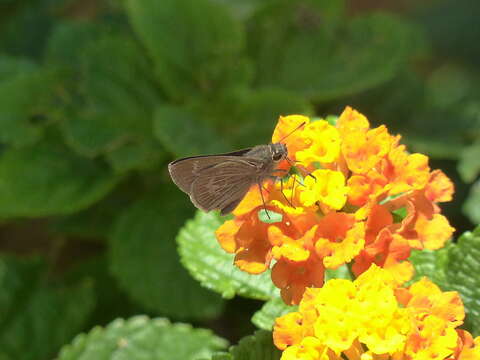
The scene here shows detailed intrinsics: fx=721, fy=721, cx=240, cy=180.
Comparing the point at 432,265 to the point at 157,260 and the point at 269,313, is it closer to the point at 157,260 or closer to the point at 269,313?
the point at 269,313

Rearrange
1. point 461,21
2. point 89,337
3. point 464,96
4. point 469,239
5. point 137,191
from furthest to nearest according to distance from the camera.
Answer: point 461,21 < point 464,96 < point 137,191 < point 89,337 < point 469,239

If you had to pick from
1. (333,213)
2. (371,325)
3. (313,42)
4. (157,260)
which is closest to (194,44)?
(313,42)

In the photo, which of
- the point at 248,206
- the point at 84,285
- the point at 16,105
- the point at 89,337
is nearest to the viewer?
the point at 248,206

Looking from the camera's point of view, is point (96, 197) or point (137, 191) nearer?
point (96, 197)

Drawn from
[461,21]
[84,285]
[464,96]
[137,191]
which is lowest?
[84,285]

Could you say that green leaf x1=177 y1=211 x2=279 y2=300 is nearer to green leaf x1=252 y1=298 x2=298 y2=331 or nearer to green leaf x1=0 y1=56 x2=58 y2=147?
green leaf x1=252 y1=298 x2=298 y2=331

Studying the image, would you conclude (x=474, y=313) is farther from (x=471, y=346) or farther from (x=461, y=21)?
(x=461, y=21)

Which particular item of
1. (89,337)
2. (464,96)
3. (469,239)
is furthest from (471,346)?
(464,96)
